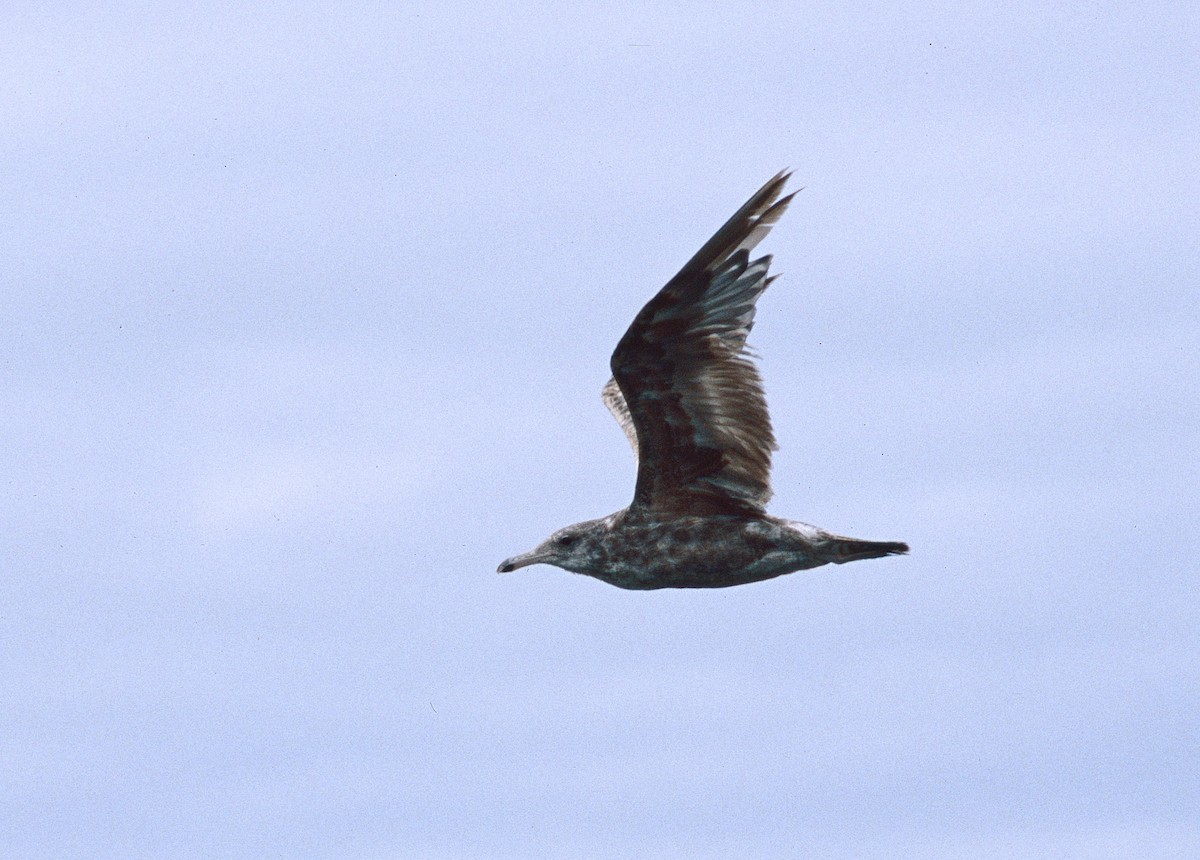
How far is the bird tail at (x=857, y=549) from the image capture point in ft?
71.6

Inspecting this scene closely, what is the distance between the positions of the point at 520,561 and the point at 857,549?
3.44 meters

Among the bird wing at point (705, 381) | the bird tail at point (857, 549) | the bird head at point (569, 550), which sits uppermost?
the bird wing at point (705, 381)

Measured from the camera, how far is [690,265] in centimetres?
2148

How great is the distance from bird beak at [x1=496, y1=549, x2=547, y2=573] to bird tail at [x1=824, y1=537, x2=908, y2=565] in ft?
9.48

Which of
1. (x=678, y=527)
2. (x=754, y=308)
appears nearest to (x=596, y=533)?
(x=678, y=527)

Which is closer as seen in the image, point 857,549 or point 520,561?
point 857,549

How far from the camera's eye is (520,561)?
934 inches

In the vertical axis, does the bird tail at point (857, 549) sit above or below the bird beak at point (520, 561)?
below

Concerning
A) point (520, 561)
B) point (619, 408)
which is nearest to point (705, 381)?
point (520, 561)

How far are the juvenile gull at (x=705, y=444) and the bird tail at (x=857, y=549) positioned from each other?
12 millimetres

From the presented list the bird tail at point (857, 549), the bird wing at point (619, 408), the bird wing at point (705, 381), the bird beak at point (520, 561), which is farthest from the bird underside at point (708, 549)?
the bird wing at point (619, 408)

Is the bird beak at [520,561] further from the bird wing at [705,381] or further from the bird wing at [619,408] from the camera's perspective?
the bird wing at [619,408]

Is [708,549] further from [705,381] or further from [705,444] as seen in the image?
[705,381]

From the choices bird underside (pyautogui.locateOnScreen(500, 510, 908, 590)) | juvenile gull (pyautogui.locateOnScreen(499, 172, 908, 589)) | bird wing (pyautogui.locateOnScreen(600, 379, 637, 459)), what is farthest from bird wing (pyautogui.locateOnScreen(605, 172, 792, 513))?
bird wing (pyautogui.locateOnScreen(600, 379, 637, 459))
